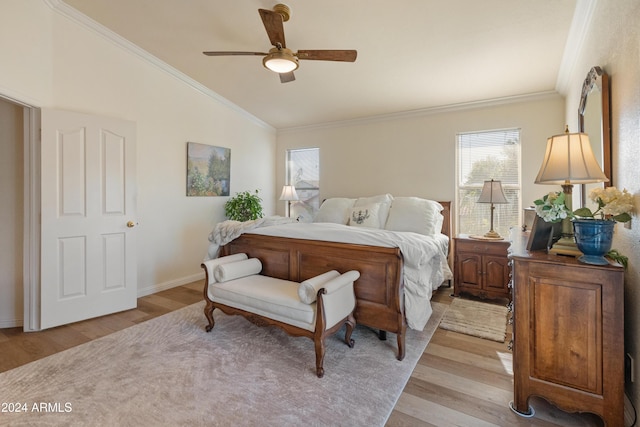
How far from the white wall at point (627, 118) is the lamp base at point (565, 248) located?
0.69ft

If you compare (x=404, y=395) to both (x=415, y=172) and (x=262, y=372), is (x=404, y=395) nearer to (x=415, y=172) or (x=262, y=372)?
(x=262, y=372)

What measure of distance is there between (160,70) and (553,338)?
4.75 metres

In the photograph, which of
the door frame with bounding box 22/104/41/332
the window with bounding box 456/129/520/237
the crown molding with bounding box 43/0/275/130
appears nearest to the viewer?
the door frame with bounding box 22/104/41/332

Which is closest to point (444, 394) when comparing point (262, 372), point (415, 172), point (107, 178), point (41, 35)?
point (262, 372)

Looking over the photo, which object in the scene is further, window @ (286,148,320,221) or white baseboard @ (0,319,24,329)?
window @ (286,148,320,221)

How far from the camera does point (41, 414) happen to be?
1630 mm

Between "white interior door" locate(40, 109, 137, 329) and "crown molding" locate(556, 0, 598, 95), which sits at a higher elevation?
"crown molding" locate(556, 0, 598, 95)

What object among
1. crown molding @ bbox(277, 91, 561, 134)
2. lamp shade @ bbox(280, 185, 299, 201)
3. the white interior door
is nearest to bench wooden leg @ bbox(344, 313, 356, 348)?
the white interior door

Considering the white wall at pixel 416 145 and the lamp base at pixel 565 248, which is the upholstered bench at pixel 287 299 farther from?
the white wall at pixel 416 145

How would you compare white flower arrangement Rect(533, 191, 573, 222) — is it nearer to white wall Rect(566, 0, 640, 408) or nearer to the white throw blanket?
white wall Rect(566, 0, 640, 408)

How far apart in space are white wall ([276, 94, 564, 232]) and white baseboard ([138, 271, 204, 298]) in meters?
2.50

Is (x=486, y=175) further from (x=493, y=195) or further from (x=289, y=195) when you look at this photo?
→ (x=289, y=195)

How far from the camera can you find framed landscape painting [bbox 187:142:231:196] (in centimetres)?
418

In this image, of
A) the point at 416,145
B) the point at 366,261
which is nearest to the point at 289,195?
the point at 416,145
